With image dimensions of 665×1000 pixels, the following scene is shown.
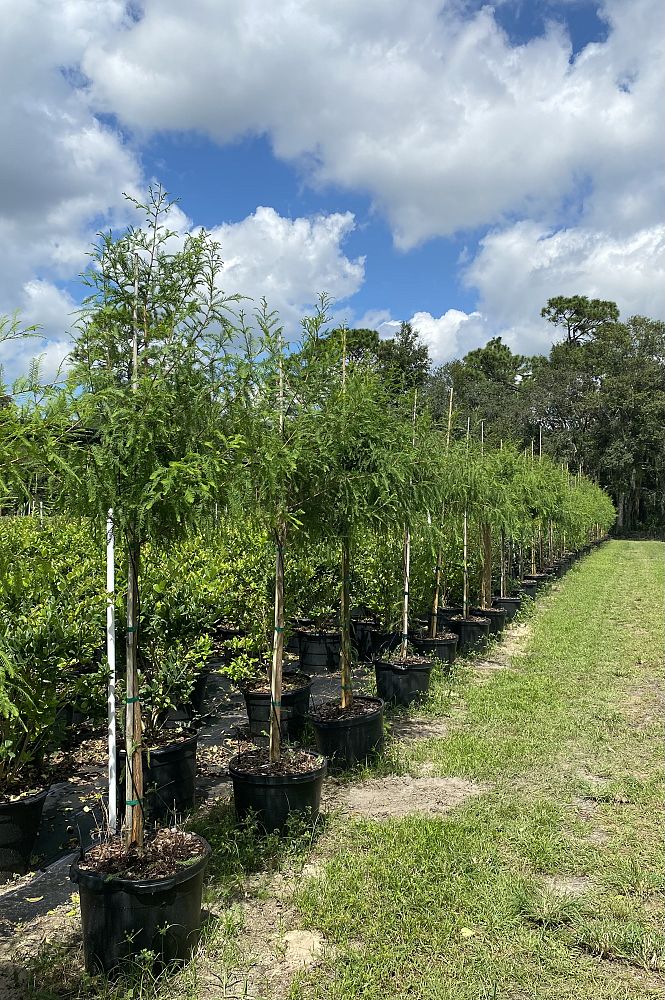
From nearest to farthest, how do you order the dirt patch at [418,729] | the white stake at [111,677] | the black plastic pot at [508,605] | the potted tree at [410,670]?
the white stake at [111,677]
the dirt patch at [418,729]
the potted tree at [410,670]
the black plastic pot at [508,605]

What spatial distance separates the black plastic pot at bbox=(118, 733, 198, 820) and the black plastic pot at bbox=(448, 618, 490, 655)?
17.8 feet

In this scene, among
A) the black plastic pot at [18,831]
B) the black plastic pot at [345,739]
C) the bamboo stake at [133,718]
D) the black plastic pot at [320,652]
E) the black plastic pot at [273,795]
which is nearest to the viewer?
the bamboo stake at [133,718]

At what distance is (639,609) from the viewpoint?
1342cm

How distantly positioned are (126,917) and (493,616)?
8.20 m

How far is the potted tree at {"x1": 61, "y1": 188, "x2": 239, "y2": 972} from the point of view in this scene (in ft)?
9.83

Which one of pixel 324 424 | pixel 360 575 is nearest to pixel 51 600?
pixel 324 424

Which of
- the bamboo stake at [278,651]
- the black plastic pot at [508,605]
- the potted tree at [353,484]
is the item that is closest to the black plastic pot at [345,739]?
the potted tree at [353,484]

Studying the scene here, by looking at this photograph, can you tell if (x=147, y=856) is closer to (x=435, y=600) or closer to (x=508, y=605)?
(x=435, y=600)

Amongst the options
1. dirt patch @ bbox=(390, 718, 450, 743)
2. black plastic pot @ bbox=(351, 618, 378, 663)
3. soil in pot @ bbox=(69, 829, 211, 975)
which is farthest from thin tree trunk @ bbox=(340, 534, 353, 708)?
black plastic pot @ bbox=(351, 618, 378, 663)

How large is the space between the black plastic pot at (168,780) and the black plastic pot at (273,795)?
535mm

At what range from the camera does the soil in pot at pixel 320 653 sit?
8.63 m

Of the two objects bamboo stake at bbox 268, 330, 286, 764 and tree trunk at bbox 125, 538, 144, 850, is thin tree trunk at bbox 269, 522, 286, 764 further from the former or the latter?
tree trunk at bbox 125, 538, 144, 850

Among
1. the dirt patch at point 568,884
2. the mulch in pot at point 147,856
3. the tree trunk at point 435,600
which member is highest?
the tree trunk at point 435,600

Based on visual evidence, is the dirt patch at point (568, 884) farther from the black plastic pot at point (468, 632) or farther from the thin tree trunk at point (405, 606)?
the black plastic pot at point (468, 632)
